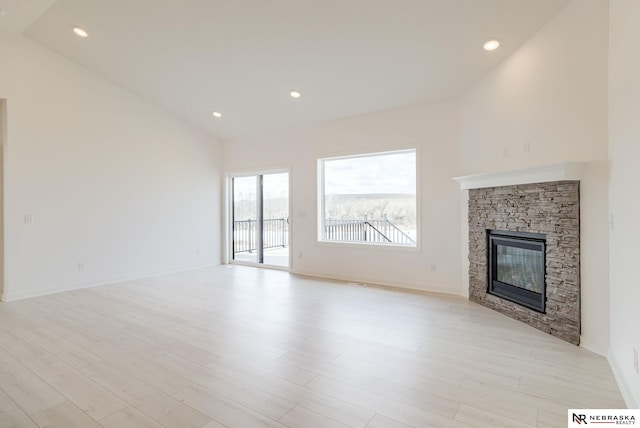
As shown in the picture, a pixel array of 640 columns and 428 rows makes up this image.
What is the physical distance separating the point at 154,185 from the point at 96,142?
1128mm

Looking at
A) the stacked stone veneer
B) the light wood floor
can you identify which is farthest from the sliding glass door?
the stacked stone veneer

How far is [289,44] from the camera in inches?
149

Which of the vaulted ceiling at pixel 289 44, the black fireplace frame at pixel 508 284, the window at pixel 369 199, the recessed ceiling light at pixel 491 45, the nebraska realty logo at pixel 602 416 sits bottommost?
the nebraska realty logo at pixel 602 416

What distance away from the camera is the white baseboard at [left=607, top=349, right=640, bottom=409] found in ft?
6.28

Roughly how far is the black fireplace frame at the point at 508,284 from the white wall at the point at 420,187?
571 mm

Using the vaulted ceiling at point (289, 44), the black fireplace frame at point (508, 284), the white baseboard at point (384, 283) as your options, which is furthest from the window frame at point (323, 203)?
the black fireplace frame at point (508, 284)

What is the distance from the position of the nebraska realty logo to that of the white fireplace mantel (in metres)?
1.81

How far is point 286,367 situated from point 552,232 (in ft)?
9.05

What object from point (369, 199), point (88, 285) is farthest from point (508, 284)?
point (88, 285)

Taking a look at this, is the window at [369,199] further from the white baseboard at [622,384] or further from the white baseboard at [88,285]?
the white baseboard at [88,285]

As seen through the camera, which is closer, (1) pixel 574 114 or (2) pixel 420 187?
(1) pixel 574 114

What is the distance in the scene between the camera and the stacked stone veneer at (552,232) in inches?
114

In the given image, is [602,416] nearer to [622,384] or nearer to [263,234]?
[622,384]

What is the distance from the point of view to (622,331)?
7.30 feet
